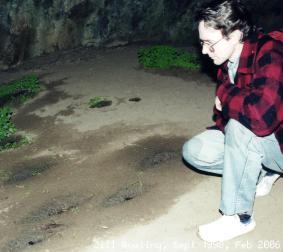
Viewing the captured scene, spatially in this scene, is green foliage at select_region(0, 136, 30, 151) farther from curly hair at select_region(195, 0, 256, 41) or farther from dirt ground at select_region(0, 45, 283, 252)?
curly hair at select_region(195, 0, 256, 41)

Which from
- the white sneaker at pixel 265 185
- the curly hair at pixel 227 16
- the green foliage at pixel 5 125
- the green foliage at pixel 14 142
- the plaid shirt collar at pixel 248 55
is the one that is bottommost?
the green foliage at pixel 14 142

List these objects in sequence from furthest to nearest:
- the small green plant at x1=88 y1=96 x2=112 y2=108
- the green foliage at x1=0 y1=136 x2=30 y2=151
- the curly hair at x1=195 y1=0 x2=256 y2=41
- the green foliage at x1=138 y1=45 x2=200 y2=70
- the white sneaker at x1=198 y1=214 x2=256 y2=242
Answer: the green foliage at x1=138 y1=45 x2=200 y2=70 < the small green plant at x1=88 y1=96 x2=112 y2=108 < the green foliage at x1=0 y1=136 x2=30 y2=151 < the white sneaker at x1=198 y1=214 x2=256 y2=242 < the curly hair at x1=195 y1=0 x2=256 y2=41

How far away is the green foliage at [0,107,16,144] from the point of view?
5.70 metres

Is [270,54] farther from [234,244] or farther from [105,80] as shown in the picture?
[105,80]

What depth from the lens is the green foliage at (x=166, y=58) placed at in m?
7.84

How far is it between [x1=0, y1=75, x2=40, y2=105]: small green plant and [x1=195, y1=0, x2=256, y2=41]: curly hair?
15.5 ft

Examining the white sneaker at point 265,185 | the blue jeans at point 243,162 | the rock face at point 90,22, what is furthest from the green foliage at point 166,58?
the blue jeans at point 243,162

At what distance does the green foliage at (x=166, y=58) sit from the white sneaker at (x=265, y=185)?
13.9 feet

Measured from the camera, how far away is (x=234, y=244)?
325 centimetres

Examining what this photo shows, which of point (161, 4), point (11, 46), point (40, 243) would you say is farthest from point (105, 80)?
point (40, 243)

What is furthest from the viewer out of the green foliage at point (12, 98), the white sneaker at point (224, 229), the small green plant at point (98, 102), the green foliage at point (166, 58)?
the green foliage at point (166, 58)

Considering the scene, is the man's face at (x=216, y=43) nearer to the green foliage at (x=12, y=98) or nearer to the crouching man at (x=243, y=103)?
the crouching man at (x=243, y=103)

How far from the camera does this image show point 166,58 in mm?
8008

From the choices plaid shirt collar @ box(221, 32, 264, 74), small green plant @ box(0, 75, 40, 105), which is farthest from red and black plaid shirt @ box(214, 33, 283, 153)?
small green plant @ box(0, 75, 40, 105)
